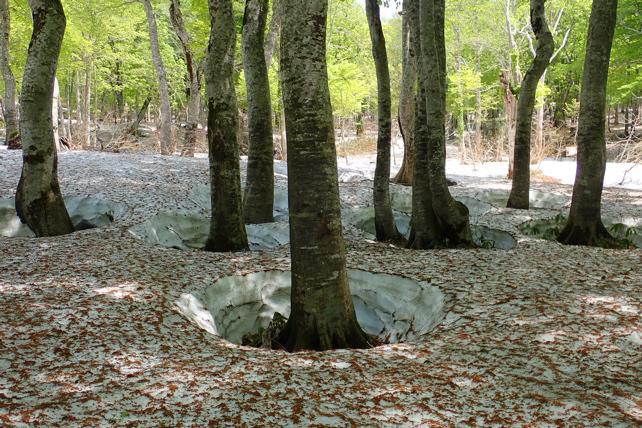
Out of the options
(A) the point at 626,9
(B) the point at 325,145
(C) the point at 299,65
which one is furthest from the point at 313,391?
(A) the point at 626,9

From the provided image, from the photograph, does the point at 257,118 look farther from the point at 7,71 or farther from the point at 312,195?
the point at 7,71

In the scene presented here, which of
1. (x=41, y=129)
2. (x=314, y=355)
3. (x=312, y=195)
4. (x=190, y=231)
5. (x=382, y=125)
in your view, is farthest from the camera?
(x=190, y=231)

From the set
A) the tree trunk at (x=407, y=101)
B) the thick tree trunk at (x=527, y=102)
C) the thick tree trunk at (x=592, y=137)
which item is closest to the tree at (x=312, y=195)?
the thick tree trunk at (x=592, y=137)

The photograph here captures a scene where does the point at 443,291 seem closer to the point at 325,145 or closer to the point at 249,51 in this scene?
the point at 325,145

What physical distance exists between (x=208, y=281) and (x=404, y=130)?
9502mm

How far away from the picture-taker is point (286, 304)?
5859mm

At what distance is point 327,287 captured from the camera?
14.1 ft

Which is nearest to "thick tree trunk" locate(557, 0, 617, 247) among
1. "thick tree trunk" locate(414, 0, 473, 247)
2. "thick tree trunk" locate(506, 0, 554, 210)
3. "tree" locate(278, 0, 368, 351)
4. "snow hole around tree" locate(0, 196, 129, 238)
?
"thick tree trunk" locate(414, 0, 473, 247)

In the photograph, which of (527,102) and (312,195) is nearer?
(312,195)

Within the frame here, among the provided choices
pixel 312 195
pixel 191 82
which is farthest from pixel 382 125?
pixel 191 82

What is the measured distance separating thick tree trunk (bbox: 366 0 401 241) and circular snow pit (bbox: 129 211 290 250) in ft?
5.97

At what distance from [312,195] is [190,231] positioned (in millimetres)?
5828

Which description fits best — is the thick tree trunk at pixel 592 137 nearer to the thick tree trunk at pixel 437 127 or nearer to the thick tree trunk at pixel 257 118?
→ the thick tree trunk at pixel 437 127

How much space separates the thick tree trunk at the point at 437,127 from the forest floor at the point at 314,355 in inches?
54.6
